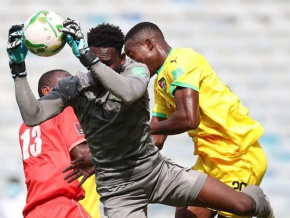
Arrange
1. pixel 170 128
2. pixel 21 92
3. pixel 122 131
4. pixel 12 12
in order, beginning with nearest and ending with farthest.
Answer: pixel 21 92
pixel 122 131
pixel 170 128
pixel 12 12

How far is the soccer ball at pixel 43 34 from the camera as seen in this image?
5.43m

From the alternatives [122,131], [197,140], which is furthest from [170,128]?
[122,131]

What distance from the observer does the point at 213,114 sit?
663 cm

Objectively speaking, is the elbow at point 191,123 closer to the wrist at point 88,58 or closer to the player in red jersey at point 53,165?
the player in red jersey at point 53,165

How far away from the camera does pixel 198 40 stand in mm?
12641

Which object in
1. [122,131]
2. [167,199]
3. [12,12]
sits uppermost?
[12,12]

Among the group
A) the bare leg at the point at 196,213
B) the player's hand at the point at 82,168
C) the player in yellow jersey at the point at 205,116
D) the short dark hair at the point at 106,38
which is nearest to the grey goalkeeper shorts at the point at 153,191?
the player's hand at the point at 82,168

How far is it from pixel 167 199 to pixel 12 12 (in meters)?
7.10

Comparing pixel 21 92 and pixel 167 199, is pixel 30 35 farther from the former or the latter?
pixel 167 199

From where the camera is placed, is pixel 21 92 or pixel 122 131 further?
pixel 122 131

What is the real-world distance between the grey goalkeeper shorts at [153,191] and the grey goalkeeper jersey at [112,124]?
7 centimetres

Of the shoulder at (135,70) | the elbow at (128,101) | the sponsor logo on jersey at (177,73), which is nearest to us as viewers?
the elbow at (128,101)

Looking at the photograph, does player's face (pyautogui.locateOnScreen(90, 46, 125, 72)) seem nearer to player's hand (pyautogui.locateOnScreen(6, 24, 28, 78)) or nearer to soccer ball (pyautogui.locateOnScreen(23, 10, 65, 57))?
soccer ball (pyautogui.locateOnScreen(23, 10, 65, 57))

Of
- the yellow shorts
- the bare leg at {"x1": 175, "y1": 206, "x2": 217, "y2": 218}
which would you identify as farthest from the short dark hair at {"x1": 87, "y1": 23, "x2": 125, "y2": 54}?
the bare leg at {"x1": 175, "y1": 206, "x2": 217, "y2": 218}
